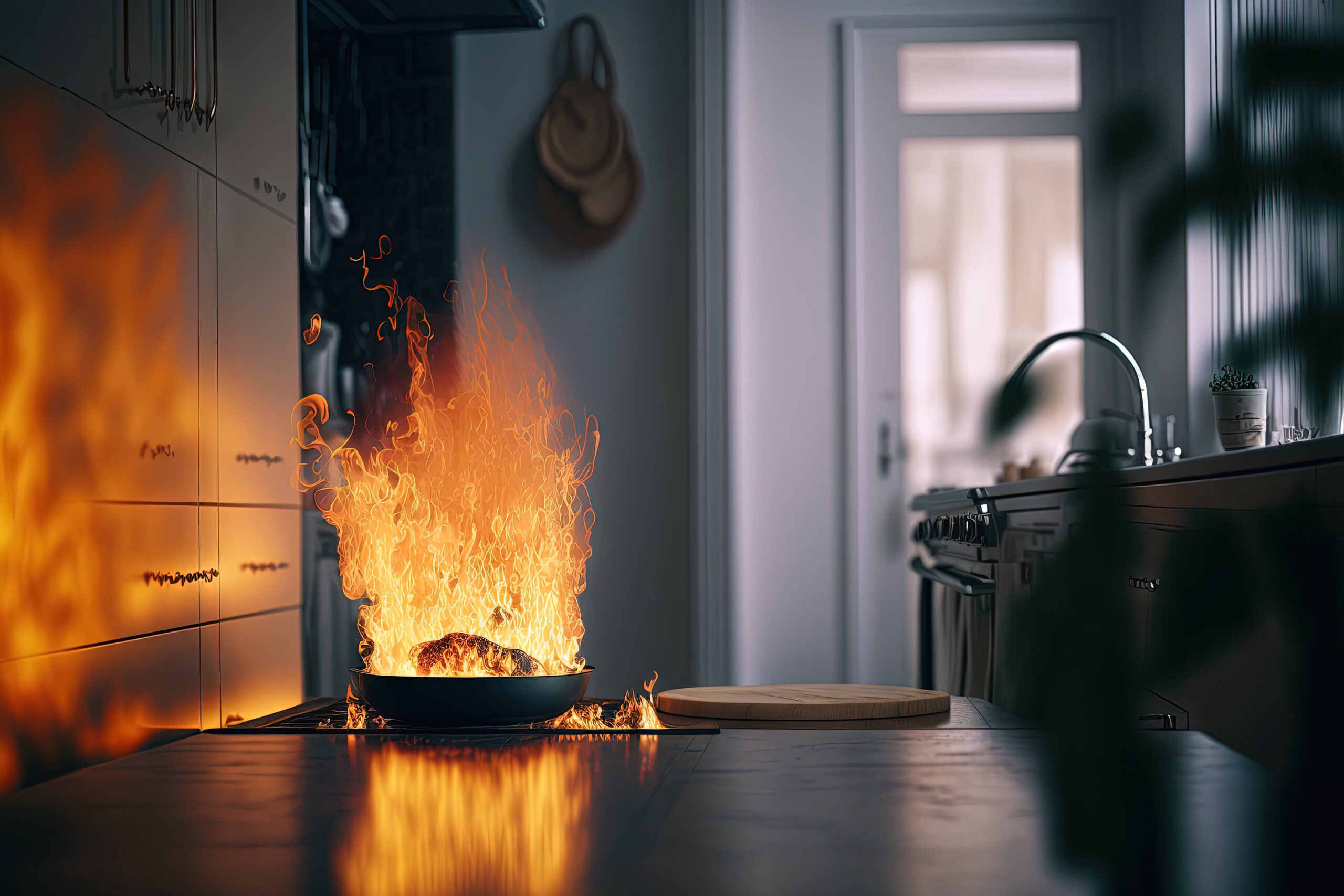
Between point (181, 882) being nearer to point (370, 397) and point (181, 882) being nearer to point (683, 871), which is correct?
point (683, 871)

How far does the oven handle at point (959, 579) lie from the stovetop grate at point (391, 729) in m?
1.48

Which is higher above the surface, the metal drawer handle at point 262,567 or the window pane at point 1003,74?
the window pane at point 1003,74

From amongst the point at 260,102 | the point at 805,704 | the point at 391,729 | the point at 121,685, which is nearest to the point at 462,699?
the point at 391,729

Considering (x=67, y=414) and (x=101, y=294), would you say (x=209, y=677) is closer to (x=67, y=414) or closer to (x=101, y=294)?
(x=67, y=414)

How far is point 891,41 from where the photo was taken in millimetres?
3941

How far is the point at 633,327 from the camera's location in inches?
154

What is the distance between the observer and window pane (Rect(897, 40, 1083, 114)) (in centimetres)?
391

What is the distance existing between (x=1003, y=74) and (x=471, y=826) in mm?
3938

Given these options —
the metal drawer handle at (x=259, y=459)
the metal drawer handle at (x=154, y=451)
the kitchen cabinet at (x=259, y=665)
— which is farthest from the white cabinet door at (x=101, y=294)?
the kitchen cabinet at (x=259, y=665)

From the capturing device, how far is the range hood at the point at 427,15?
319cm

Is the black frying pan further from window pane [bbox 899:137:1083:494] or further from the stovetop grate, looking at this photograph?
window pane [bbox 899:137:1083:494]

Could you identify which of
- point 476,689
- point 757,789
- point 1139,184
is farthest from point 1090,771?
point 476,689

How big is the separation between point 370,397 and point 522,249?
0.74 meters

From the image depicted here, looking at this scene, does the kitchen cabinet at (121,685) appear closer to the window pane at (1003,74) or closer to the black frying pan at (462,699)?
the black frying pan at (462,699)
